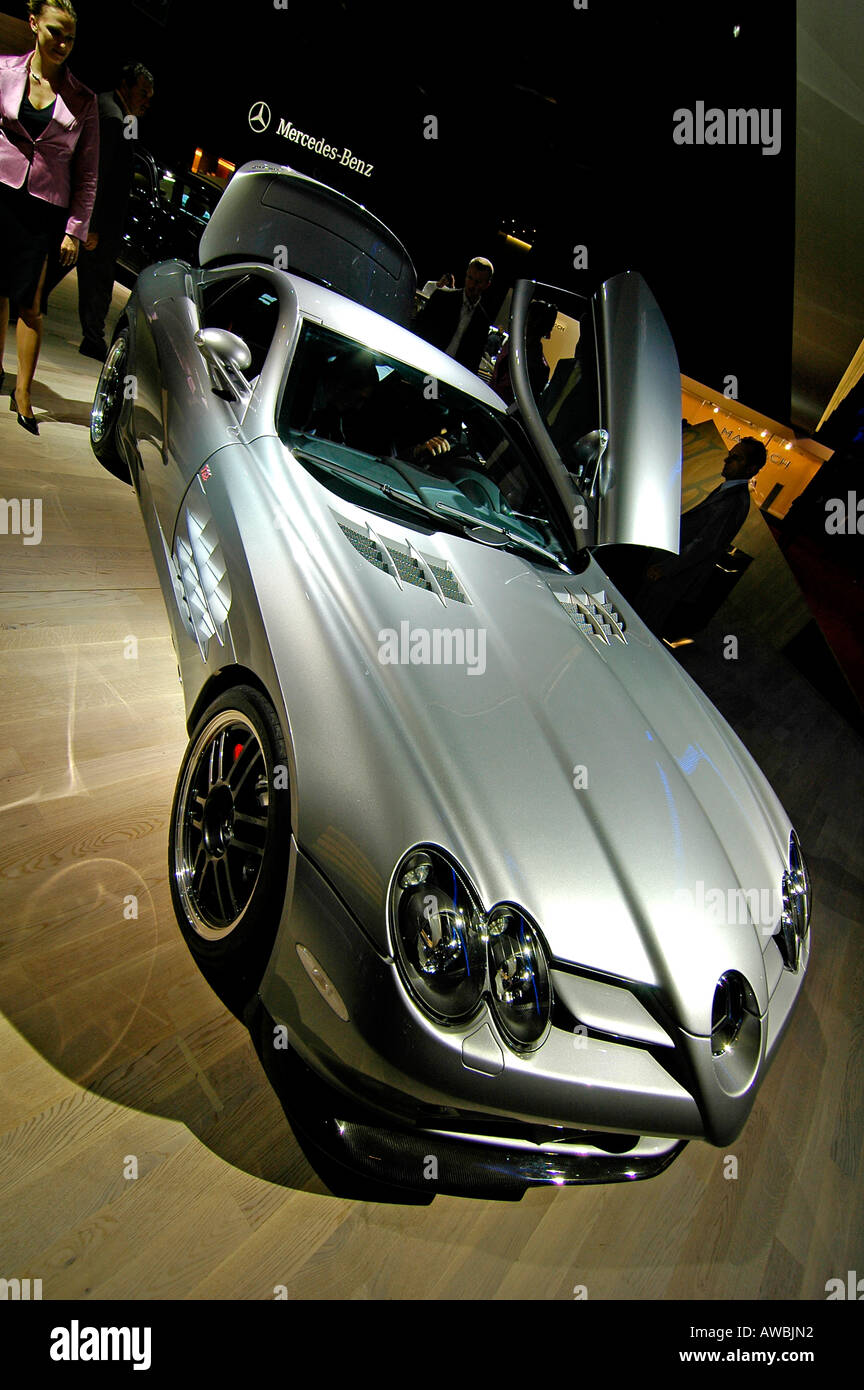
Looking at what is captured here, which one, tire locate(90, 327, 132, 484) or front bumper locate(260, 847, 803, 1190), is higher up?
tire locate(90, 327, 132, 484)

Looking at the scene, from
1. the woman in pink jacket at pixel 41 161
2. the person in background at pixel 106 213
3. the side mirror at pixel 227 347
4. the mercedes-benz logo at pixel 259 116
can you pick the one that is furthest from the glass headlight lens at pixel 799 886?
the mercedes-benz logo at pixel 259 116

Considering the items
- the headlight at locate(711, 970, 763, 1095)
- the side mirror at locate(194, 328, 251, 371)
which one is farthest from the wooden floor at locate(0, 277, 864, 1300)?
the side mirror at locate(194, 328, 251, 371)

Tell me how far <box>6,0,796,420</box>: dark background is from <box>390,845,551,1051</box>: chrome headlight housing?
208 inches

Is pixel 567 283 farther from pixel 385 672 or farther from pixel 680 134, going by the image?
pixel 385 672

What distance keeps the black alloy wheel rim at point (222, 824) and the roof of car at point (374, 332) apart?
1379 millimetres

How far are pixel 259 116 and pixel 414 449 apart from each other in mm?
6436

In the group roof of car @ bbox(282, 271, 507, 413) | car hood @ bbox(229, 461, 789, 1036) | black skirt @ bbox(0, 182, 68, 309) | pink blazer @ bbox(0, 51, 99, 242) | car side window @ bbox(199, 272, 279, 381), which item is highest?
pink blazer @ bbox(0, 51, 99, 242)

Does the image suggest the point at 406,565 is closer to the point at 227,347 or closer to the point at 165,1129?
the point at 227,347

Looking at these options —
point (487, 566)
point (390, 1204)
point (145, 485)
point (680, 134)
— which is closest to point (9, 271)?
point (145, 485)

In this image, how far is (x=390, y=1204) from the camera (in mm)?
1310

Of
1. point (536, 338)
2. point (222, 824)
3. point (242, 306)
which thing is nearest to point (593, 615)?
point (222, 824)

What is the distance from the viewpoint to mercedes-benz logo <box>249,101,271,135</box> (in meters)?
6.53

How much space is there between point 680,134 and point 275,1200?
6177 mm

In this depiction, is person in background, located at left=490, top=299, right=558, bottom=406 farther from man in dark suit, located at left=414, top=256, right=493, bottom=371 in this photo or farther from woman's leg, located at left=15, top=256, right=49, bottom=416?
man in dark suit, located at left=414, top=256, right=493, bottom=371
